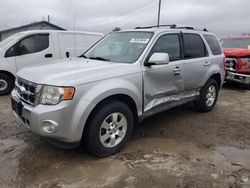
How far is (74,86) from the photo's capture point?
3.26 meters

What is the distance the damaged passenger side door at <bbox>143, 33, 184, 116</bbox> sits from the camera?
13.9 ft

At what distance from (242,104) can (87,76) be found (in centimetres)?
505

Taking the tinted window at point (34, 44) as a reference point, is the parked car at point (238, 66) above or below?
below

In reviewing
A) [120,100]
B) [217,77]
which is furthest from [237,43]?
[120,100]

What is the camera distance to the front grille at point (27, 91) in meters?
3.40

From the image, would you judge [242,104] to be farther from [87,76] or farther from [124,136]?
[87,76]

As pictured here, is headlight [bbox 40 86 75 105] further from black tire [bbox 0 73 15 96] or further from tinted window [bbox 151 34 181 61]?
black tire [bbox 0 73 15 96]

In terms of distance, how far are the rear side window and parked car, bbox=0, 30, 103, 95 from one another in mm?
3681

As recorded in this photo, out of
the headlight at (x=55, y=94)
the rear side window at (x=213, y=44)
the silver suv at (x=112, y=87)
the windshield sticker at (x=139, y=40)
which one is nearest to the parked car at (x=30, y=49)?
the windshield sticker at (x=139, y=40)

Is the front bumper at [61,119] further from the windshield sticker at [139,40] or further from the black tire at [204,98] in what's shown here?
the black tire at [204,98]

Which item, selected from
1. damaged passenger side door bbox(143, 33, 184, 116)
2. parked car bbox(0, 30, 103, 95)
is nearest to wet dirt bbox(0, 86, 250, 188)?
damaged passenger side door bbox(143, 33, 184, 116)

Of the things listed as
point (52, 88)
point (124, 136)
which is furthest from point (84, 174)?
point (52, 88)

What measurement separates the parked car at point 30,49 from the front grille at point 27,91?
357 cm

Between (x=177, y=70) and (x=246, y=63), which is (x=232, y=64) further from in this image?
(x=177, y=70)
